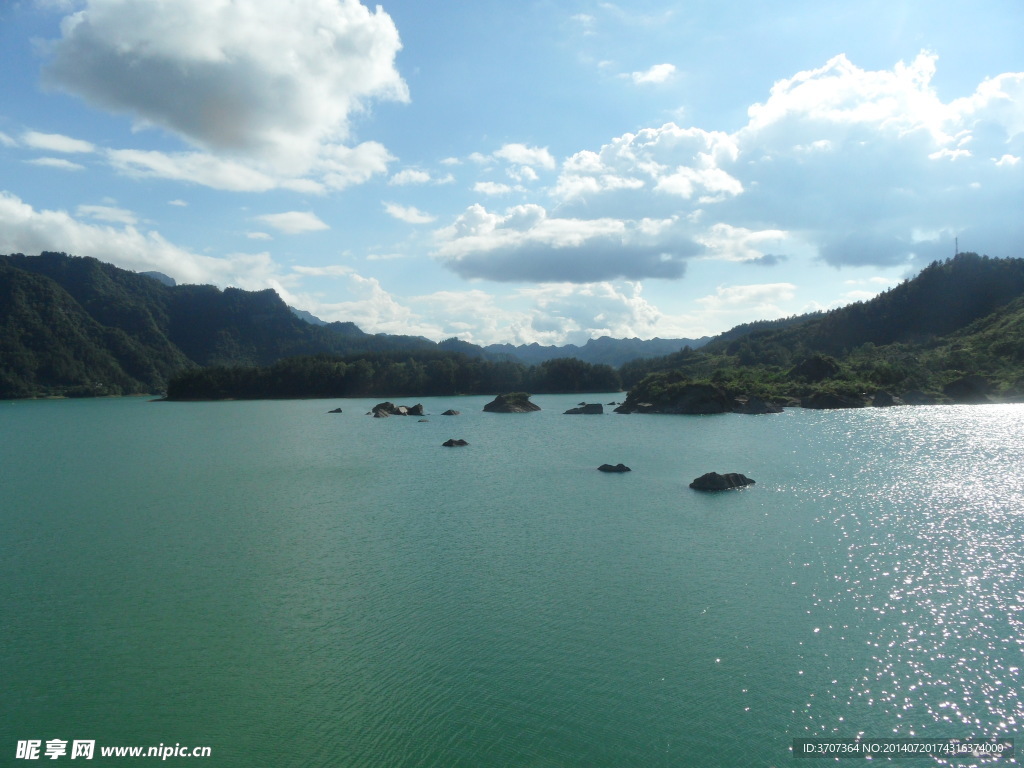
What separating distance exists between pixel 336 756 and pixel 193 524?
19.1 metres

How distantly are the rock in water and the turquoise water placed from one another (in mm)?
975

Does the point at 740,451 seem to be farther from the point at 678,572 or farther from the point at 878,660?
the point at 878,660

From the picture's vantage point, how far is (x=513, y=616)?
51.9 feet

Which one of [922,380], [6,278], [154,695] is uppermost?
[6,278]

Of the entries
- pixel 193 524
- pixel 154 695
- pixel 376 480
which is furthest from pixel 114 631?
pixel 376 480

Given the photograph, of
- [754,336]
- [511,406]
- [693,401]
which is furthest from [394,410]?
[754,336]

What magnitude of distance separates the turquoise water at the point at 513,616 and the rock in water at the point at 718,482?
3.20ft

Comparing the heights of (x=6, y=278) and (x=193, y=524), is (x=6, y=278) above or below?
above

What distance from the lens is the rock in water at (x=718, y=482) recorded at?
31.4m

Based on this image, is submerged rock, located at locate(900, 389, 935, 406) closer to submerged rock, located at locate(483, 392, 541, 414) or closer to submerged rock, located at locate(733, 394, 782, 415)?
submerged rock, located at locate(733, 394, 782, 415)

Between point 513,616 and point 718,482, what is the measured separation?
62.2ft

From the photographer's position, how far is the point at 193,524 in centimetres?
2623

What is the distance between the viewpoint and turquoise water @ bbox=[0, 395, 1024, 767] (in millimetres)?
11117

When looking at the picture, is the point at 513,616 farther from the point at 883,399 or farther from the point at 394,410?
the point at 883,399
